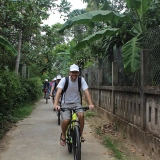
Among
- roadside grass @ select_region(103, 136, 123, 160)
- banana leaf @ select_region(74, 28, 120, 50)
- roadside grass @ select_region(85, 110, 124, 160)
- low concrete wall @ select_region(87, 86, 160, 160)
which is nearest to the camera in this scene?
low concrete wall @ select_region(87, 86, 160, 160)

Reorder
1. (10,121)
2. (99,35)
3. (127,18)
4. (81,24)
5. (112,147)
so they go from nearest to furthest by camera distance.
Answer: (112,147) → (127,18) → (99,35) → (10,121) → (81,24)

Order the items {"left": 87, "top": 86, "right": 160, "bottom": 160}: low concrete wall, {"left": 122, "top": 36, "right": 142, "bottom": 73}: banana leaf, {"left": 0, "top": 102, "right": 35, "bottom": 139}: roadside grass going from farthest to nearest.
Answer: {"left": 0, "top": 102, "right": 35, "bottom": 139}: roadside grass
{"left": 122, "top": 36, "right": 142, "bottom": 73}: banana leaf
{"left": 87, "top": 86, "right": 160, "bottom": 160}: low concrete wall

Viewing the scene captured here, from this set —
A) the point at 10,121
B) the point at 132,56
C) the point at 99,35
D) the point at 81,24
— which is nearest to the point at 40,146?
the point at 132,56

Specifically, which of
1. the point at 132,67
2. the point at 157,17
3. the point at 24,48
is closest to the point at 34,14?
the point at 24,48

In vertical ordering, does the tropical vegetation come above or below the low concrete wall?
above

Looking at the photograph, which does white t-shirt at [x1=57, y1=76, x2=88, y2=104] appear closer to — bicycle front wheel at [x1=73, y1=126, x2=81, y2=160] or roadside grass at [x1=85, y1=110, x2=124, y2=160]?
bicycle front wheel at [x1=73, y1=126, x2=81, y2=160]

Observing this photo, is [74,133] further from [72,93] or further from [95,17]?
[95,17]

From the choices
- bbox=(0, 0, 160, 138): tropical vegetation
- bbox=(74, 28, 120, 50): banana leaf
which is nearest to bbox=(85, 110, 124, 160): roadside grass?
bbox=(0, 0, 160, 138): tropical vegetation

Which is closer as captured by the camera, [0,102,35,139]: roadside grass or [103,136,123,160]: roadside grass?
[103,136,123,160]: roadside grass

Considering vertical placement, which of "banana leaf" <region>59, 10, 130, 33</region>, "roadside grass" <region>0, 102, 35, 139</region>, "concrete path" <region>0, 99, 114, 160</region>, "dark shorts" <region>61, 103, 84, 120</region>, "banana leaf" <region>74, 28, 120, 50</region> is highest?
"banana leaf" <region>59, 10, 130, 33</region>

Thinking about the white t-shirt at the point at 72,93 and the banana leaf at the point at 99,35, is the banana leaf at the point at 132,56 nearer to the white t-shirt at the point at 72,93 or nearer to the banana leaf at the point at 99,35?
the banana leaf at the point at 99,35

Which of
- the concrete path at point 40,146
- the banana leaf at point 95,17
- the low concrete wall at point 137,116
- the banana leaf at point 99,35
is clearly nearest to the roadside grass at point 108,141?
the concrete path at point 40,146

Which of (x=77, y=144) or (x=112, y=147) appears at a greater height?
(x=77, y=144)

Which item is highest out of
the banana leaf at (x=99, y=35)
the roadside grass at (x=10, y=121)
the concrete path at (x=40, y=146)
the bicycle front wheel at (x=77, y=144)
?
the banana leaf at (x=99, y=35)
